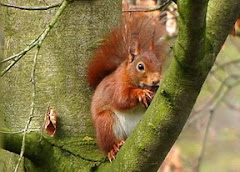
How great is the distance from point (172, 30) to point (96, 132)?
51.3 inches

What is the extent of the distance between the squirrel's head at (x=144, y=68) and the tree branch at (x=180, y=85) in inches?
25.3

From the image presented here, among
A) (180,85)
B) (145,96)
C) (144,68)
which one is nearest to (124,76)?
(144,68)

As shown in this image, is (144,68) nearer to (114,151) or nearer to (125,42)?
(125,42)

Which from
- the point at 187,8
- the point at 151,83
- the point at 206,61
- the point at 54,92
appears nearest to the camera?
the point at 187,8

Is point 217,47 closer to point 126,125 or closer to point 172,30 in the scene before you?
point 126,125

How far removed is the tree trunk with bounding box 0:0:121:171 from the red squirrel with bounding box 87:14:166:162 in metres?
0.06

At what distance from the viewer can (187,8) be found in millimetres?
1817

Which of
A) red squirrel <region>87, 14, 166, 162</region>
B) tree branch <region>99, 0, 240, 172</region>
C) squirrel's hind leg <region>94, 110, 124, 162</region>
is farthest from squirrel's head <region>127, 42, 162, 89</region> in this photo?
tree branch <region>99, 0, 240, 172</region>

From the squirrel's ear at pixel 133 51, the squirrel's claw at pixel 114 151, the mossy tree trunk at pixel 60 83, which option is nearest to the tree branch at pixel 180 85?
the mossy tree trunk at pixel 60 83

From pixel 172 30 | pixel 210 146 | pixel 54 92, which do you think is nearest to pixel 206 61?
pixel 54 92

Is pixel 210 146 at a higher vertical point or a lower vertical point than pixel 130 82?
lower

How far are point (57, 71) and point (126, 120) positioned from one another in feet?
1.12

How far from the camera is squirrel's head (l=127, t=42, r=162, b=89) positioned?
9.29 feet

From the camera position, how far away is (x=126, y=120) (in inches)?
A: 110
